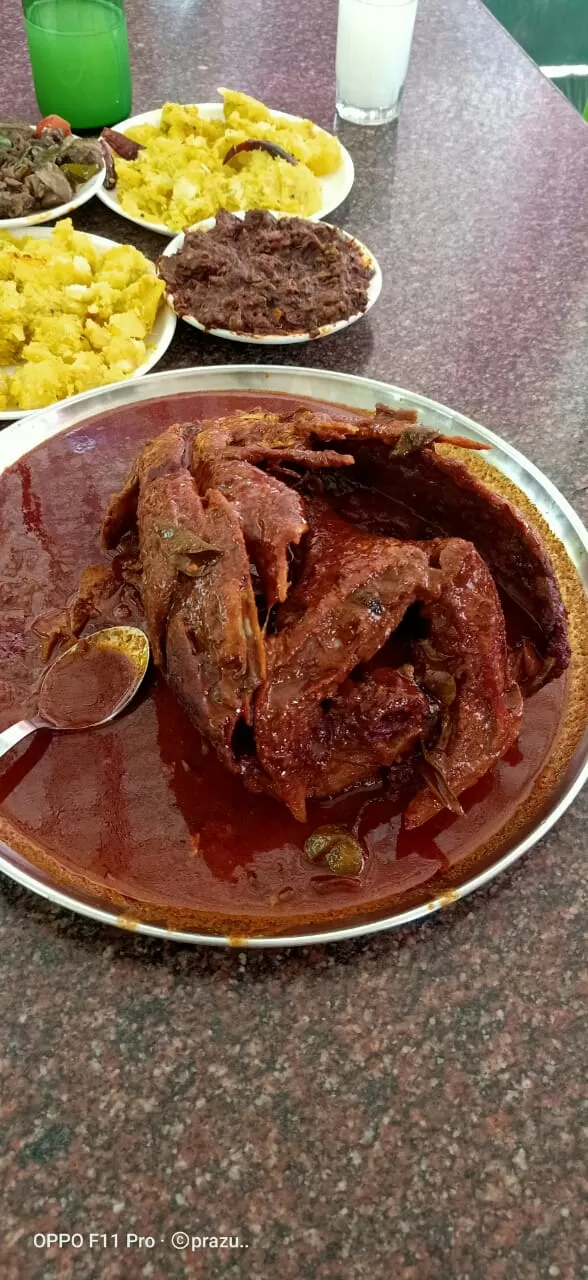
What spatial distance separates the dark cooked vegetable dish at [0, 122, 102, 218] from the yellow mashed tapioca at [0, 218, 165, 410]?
0.28 meters

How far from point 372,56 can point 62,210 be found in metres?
1.36

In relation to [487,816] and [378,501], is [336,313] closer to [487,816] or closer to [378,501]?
[378,501]

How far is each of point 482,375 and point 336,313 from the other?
1.48ft

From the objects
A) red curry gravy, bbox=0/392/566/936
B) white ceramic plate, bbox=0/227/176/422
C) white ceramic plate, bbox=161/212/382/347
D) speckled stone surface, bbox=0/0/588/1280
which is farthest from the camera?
white ceramic plate, bbox=161/212/382/347

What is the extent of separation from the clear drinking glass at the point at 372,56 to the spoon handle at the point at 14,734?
278 centimetres

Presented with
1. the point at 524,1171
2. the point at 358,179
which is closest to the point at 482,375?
the point at 358,179

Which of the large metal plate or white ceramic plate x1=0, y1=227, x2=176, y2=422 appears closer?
the large metal plate

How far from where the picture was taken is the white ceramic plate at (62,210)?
251 cm

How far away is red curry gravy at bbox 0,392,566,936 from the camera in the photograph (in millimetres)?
1341

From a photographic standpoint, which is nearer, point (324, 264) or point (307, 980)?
point (307, 980)

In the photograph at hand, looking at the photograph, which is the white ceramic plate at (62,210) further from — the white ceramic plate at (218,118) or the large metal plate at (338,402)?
the large metal plate at (338,402)

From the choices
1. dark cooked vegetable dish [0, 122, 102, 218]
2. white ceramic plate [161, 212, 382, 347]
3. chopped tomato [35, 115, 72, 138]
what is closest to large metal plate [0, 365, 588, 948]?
white ceramic plate [161, 212, 382, 347]

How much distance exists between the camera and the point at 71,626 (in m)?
1.64

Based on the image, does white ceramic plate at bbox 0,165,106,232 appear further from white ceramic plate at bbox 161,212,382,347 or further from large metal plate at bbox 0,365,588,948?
large metal plate at bbox 0,365,588,948
